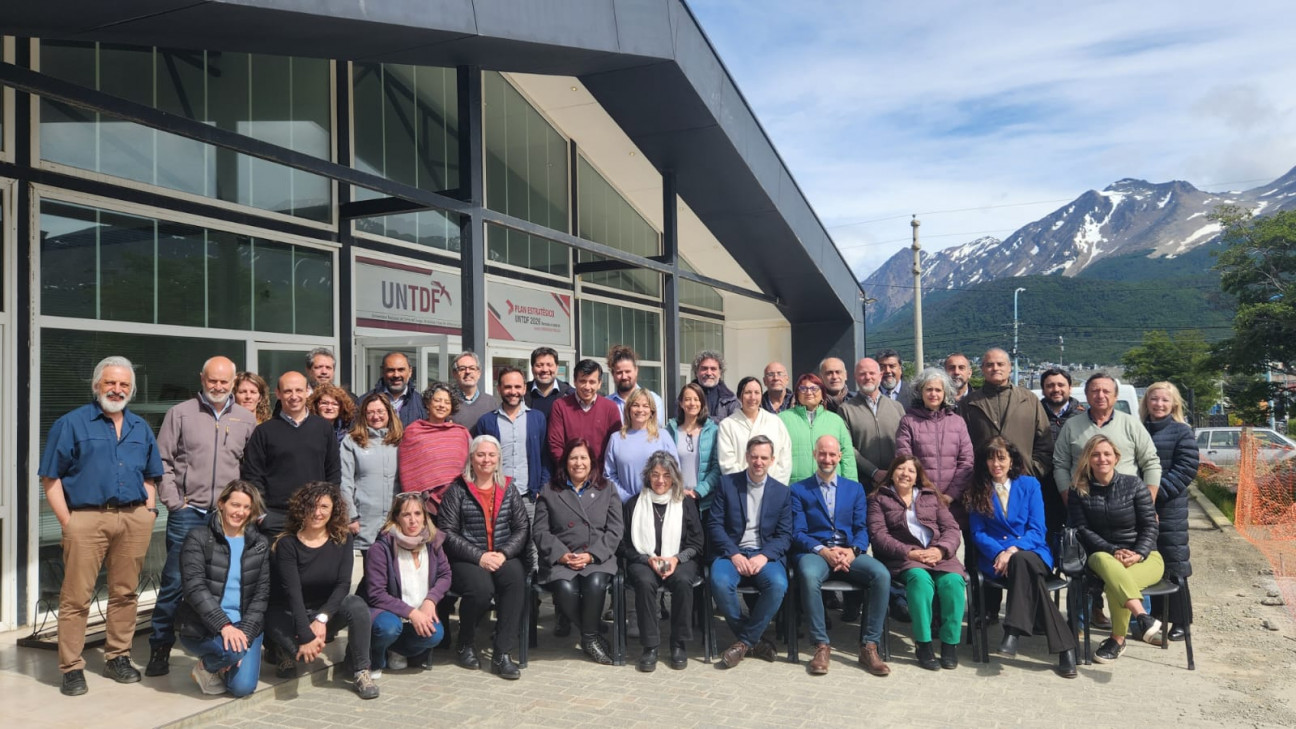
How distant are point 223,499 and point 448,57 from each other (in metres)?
3.60

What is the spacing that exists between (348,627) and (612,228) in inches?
366

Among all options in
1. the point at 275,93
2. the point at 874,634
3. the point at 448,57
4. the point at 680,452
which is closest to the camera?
the point at 874,634

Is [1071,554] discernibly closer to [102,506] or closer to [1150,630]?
[1150,630]

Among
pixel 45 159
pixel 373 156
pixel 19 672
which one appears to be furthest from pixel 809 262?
pixel 19 672

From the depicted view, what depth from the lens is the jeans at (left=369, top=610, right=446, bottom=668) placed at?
4809mm

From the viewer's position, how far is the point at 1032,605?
515 centimetres

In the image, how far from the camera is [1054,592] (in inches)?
219

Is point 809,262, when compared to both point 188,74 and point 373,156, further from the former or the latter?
point 188,74

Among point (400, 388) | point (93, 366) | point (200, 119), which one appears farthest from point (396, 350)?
point (400, 388)

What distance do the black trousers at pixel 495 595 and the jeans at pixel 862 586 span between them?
64.1 inches

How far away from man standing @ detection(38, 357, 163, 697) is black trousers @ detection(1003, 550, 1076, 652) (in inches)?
183

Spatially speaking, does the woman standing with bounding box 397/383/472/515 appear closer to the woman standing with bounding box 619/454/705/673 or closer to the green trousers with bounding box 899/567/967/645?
the woman standing with bounding box 619/454/705/673

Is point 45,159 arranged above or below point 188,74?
below

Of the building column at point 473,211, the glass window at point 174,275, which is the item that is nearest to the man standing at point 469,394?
the building column at point 473,211
